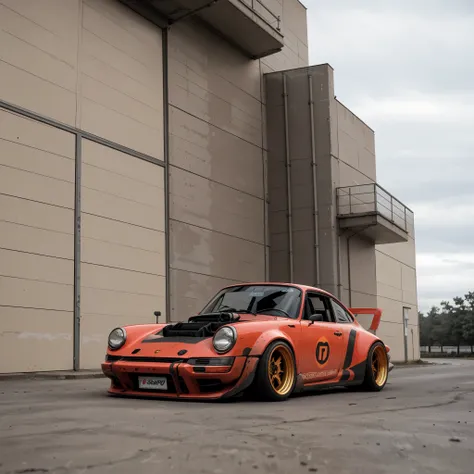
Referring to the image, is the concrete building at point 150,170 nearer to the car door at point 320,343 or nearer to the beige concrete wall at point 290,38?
the beige concrete wall at point 290,38

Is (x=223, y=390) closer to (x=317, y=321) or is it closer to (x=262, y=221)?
(x=317, y=321)

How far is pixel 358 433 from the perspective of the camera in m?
4.80

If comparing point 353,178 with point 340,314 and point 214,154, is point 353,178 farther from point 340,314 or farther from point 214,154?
point 340,314

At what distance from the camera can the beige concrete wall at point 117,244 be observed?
15875 mm

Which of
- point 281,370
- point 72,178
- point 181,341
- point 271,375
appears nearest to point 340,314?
point 281,370

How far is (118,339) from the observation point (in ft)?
24.9

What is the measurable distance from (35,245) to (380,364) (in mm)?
8005

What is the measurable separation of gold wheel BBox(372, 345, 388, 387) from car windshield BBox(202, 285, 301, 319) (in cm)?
200

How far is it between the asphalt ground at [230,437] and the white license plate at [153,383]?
0.20 metres

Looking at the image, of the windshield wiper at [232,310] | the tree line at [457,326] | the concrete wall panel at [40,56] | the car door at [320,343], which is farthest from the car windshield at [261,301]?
the tree line at [457,326]

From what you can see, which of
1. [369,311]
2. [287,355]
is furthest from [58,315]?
[287,355]

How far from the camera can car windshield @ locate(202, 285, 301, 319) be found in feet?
27.0

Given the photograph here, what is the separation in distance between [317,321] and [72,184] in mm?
8831

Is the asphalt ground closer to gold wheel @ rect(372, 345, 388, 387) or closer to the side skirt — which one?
the side skirt
